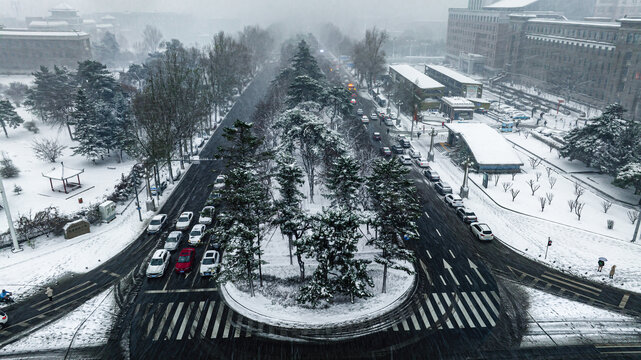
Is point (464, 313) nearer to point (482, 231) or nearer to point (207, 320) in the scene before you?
point (482, 231)

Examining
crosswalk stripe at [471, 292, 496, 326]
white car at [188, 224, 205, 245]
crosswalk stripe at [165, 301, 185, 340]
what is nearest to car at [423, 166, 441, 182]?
crosswalk stripe at [471, 292, 496, 326]

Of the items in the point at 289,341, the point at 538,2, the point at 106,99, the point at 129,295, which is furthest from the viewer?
the point at 538,2

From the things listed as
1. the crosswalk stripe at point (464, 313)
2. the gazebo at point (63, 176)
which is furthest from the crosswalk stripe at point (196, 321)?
the gazebo at point (63, 176)

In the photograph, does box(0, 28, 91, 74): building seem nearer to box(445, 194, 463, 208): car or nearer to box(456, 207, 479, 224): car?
box(445, 194, 463, 208): car

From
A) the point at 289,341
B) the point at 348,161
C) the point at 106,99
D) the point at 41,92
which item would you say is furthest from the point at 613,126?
the point at 41,92

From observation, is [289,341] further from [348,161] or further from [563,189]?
[563,189]

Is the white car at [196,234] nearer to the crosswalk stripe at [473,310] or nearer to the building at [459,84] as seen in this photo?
the crosswalk stripe at [473,310]
